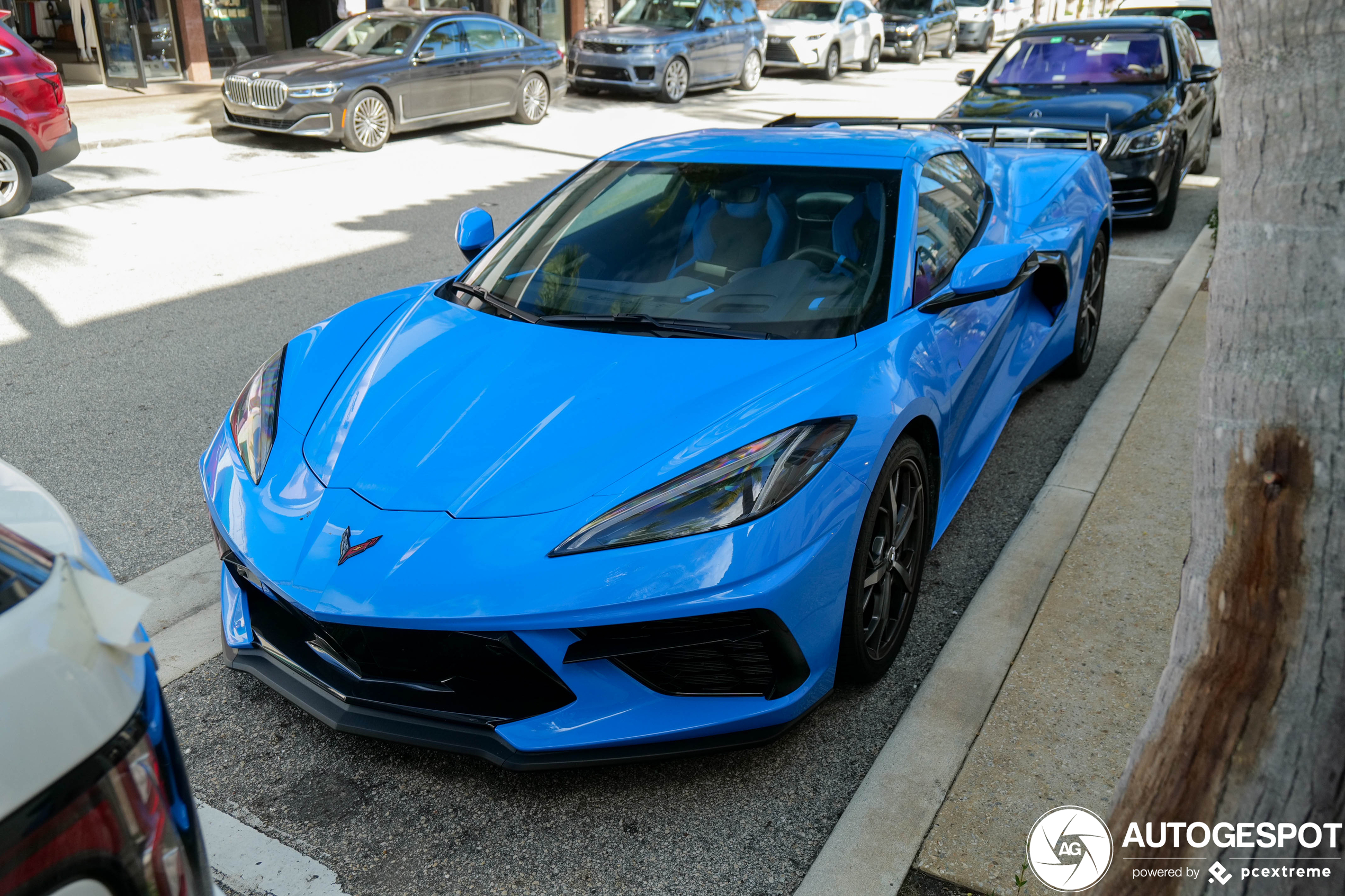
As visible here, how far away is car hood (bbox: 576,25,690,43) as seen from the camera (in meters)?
17.3

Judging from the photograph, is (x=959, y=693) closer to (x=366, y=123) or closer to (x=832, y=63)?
(x=366, y=123)

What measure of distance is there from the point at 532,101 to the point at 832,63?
30.9 feet

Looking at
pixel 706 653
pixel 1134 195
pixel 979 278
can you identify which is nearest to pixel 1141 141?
pixel 1134 195

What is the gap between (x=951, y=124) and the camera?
675 centimetres

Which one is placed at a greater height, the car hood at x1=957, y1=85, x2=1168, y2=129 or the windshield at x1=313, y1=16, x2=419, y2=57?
the windshield at x1=313, y1=16, x2=419, y2=57

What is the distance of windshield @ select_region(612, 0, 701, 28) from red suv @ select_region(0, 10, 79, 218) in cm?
1127

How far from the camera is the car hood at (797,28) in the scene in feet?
71.1

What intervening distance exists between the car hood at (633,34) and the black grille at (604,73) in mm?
439

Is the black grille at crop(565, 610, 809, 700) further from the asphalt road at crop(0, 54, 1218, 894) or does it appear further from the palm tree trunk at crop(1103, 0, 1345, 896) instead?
the palm tree trunk at crop(1103, 0, 1345, 896)

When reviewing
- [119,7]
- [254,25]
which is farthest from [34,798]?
[254,25]

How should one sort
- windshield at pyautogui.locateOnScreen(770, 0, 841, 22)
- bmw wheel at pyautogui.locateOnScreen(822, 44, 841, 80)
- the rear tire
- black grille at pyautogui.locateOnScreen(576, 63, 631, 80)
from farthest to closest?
windshield at pyautogui.locateOnScreen(770, 0, 841, 22)
bmw wheel at pyautogui.locateOnScreen(822, 44, 841, 80)
black grille at pyautogui.locateOnScreen(576, 63, 631, 80)
the rear tire

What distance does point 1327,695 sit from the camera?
1.59 metres

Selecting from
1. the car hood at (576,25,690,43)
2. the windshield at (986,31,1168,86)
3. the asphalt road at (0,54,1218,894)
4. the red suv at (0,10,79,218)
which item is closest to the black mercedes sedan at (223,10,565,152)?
the asphalt road at (0,54,1218,894)

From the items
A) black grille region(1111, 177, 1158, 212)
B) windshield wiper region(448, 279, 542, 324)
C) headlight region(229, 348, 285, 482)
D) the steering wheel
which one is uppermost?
the steering wheel
